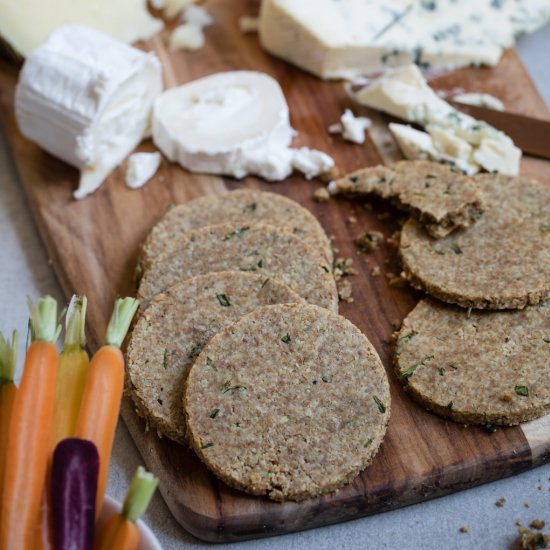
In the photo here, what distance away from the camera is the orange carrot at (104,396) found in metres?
2.49

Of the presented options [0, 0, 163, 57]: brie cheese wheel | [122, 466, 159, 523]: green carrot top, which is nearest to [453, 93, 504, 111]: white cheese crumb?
[0, 0, 163, 57]: brie cheese wheel

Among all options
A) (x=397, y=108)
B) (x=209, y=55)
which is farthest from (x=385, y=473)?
(x=209, y=55)

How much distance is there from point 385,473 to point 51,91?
7.35 ft

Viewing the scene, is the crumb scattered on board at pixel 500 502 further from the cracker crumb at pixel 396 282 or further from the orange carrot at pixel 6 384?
the orange carrot at pixel 6 384

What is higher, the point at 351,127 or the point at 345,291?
the point at 351,127

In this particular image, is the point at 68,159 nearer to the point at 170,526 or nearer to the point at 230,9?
the point at 230,9

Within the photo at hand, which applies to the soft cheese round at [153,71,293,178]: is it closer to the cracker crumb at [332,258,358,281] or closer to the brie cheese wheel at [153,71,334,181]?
the brie cheese wheel at [153,71,334,181]

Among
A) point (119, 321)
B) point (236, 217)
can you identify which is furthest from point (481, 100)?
point (119, 321)

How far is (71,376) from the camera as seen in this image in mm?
2637

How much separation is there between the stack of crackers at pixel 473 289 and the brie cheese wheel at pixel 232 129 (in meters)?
0.37

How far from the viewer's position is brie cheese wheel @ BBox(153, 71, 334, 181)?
3.88m

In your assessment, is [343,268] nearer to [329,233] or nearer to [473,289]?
[329,233]

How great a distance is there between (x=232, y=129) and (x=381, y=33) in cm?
105

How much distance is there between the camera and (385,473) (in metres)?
2.95
